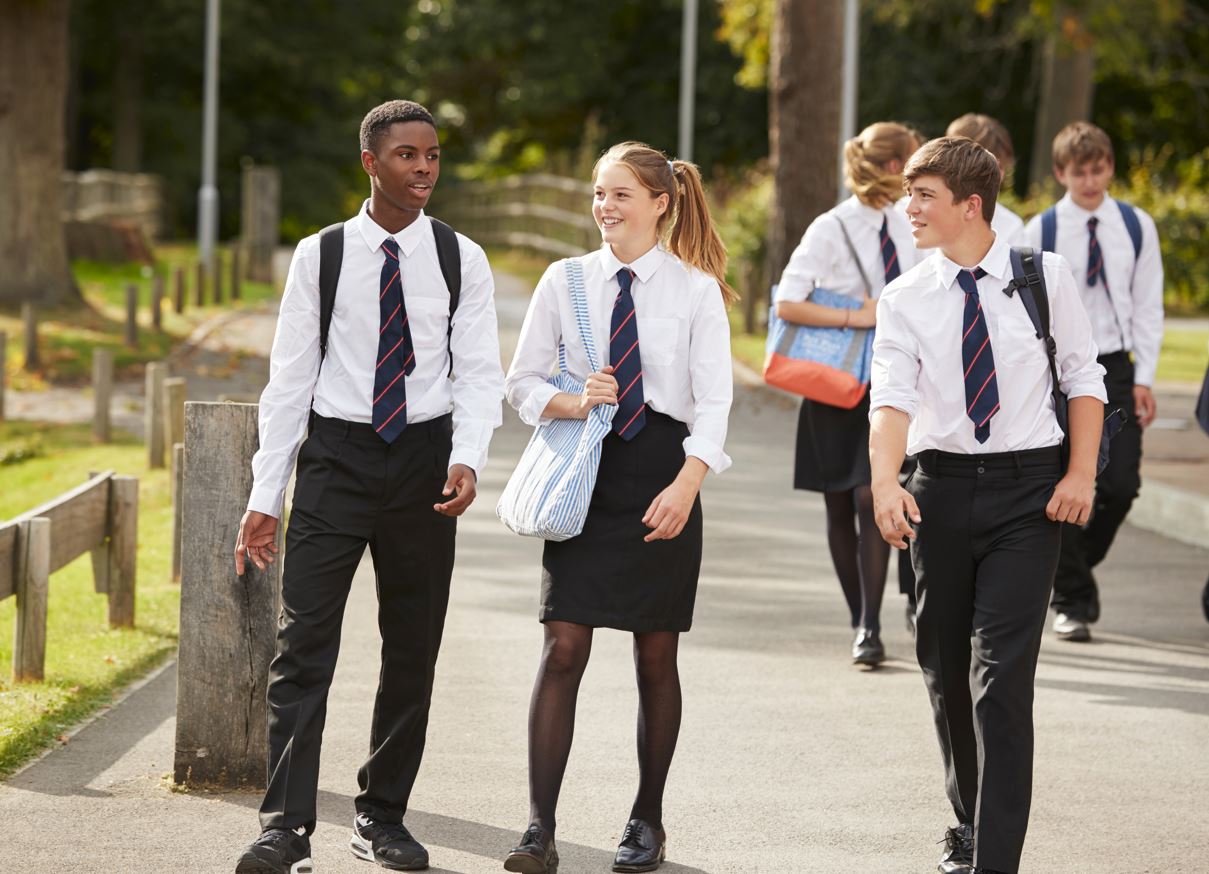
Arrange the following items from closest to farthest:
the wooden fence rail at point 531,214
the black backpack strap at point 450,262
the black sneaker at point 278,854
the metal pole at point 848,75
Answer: the black sneaker at point 278,854 < the black backpack strap at point 450,262 < the metal pole at point 848,75 < the wooden fence rail at point 531,214

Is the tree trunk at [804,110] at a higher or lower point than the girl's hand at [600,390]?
higher

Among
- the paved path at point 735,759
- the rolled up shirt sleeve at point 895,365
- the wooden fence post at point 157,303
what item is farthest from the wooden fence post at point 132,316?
the rolled up shirt sleeve at point 895,365

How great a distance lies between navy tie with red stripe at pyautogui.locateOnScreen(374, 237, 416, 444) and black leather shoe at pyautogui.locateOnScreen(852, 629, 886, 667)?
10.5 feet

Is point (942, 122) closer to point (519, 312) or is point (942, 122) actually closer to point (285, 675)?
point (519, 312)

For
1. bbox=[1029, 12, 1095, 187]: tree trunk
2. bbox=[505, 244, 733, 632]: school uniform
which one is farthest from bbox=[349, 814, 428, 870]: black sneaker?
bbox=[1029, 12, 1095, 187]: tree trunk

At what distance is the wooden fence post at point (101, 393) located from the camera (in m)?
14.5

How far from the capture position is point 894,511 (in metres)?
4.68

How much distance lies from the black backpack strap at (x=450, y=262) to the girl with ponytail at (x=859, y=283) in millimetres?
2782

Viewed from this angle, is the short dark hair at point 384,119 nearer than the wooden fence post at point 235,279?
Yes

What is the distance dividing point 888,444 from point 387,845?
65.2 inches

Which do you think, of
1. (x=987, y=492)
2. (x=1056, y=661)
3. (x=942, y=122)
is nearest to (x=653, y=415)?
(x=987, y=492)

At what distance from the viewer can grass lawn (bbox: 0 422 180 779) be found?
6453 millimetres

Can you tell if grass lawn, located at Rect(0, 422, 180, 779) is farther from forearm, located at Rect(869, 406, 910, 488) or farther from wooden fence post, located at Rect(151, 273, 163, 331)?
wooden fence post, located at Rect(151, 273, 163, 331)

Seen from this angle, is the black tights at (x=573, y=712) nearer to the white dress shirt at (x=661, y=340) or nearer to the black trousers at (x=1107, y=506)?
the white dress shirt at (x=661, y=340)
